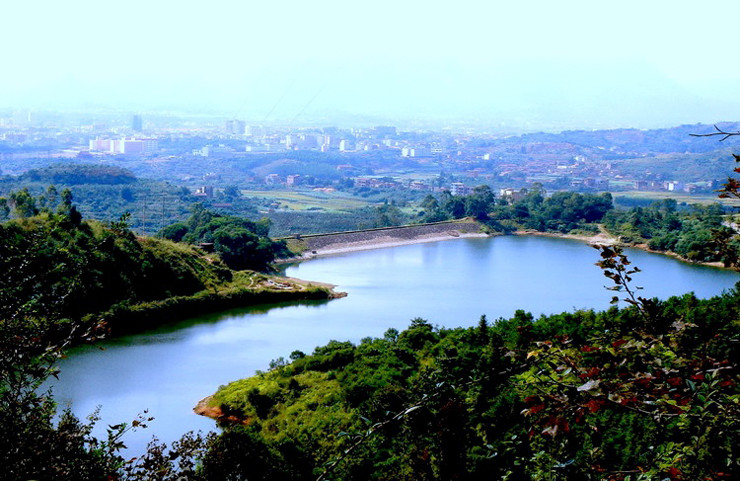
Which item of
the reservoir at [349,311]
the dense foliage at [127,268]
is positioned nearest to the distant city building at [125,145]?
the reservoir at [349,311]

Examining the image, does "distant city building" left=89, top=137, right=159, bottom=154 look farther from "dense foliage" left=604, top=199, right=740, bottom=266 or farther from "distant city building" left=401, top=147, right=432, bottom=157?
"dense foliage" left=604, top=199, right=740, bottom=266

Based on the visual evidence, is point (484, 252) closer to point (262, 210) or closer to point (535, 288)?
point (535, 288)

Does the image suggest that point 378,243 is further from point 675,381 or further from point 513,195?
point 675,381

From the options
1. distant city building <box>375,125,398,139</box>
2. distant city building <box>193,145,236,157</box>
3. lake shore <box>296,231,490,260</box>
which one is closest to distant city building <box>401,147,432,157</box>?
distant city building <box>375,125,398,139</box>

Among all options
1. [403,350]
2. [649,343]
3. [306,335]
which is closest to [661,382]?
[649,343]

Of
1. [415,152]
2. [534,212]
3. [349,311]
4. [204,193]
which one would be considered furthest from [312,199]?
[415,152]

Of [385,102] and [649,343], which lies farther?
[385,102]
